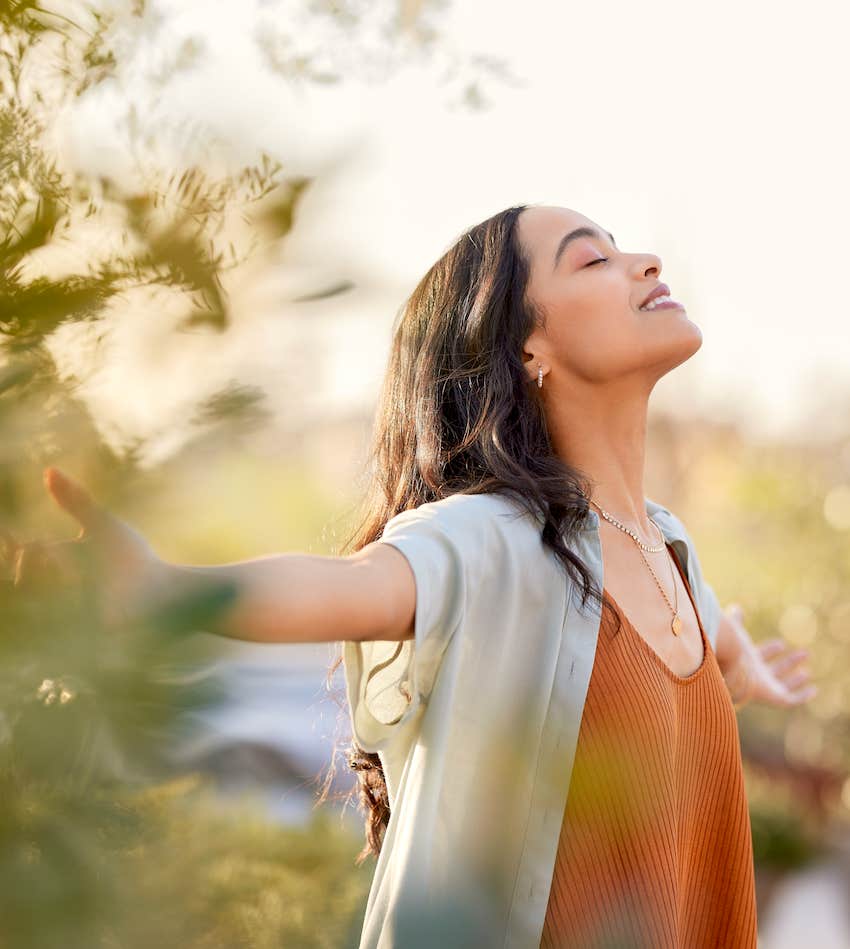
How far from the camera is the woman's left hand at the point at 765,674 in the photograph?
85.5 inches

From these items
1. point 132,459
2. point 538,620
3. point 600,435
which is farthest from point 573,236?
point 132,459

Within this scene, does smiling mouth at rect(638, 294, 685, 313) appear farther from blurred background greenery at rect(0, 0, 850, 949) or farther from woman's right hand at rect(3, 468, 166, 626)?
woman's right hand at rect(3, 468, 166, 626)

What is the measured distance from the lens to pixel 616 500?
1729 millimetres

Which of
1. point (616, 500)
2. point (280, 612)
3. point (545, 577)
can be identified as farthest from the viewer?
point (616, 500)

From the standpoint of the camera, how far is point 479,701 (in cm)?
135

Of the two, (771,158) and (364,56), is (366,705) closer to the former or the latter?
(364,56)

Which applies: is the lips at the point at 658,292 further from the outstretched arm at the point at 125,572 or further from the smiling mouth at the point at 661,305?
the outstretched arm at the point at 125,572

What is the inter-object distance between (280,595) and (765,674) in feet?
5.58

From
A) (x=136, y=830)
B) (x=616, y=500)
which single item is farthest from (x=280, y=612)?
(x=616, y=500)

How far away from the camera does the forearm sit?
423mm

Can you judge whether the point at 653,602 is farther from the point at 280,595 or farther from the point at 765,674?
the point at 280,595

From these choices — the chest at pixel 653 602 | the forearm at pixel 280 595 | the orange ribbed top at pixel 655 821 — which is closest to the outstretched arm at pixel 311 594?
the forearm at pixel 280 595

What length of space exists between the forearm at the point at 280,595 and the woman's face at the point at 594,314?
71 cm

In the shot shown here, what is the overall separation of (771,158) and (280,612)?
16.8 ft
